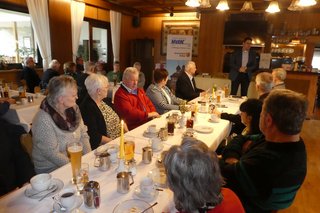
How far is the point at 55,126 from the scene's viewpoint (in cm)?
178

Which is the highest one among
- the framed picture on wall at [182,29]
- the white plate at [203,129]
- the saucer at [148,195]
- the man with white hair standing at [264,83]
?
the framed picture on wall at [182,29]

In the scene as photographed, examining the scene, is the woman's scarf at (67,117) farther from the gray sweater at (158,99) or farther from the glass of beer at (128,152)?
the gray sweater at (158,99)

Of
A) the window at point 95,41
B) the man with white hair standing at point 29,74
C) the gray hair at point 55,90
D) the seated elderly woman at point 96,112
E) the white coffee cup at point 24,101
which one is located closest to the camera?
the gray hair at point 55,90

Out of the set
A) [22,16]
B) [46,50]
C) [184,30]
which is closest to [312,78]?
[184,30]

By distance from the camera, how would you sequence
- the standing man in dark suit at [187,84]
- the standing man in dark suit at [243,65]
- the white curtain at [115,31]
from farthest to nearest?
the white curtain at [115,31]
the standing man in dark suit at [243,65]
the standing man in dark suit at [187,84]

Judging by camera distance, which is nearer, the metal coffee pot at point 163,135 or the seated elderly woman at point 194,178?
the seated elderly woman at point 194,178

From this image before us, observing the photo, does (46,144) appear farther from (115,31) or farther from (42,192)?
(115,31)

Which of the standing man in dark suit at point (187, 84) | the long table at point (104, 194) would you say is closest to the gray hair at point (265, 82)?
the standing man in dark suit at point (187, 84)

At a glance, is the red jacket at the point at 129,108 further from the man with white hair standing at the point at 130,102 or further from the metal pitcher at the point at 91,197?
the metal pitcher at the point at 91,197

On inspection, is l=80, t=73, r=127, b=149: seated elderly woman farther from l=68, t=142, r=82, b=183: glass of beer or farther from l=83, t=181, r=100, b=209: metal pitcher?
l=83, t=181, r=100, b=209: metal pitcher

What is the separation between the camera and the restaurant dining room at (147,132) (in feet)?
3.78

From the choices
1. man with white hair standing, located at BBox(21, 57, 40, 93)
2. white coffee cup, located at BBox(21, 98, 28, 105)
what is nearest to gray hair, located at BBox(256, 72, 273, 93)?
white coffee cup, located at BBox(21, 98, 28, 105)

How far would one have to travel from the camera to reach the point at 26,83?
17.5 ft

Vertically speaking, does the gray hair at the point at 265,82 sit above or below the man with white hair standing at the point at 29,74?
above
